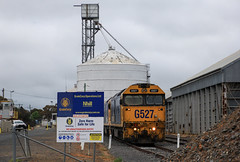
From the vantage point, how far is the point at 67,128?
12836 mm

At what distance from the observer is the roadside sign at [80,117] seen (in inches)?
502

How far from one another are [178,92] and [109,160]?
27.9 m

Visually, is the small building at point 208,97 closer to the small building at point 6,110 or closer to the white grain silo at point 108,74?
the white grain silo at point 108,74

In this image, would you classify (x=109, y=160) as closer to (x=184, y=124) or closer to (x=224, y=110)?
(x=224, y=110)

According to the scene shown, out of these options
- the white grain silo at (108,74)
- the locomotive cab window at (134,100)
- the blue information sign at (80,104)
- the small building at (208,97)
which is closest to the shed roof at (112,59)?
the white grain silo at (108,74)

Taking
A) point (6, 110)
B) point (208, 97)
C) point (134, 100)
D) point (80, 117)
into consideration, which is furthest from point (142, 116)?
point (6, 110)

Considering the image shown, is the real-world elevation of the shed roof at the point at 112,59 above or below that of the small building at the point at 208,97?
above

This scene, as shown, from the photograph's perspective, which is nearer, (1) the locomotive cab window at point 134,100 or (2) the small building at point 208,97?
(1) the locomotive cab window at point 134,100

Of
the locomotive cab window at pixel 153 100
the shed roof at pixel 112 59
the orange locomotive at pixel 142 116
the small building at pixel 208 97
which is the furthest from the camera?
the shed roof at pixel 112 59

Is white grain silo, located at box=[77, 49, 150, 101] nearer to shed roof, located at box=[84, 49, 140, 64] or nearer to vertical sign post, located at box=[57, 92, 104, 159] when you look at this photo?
Result: shed roof, located at box=[84, 49, 140, 64]

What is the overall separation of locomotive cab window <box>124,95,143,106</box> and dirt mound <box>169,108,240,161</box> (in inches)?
413

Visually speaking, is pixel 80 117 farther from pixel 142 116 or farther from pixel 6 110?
pixel 6 110

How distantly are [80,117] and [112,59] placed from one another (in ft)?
225

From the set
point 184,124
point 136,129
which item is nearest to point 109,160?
point 136,129
